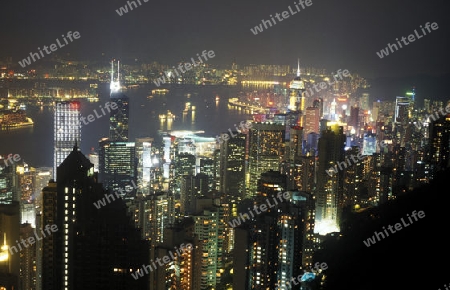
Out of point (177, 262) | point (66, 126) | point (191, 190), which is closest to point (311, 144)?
point (191, 190)

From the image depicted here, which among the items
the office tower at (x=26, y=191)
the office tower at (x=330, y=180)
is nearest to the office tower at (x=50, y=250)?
the office tower at (x=26, y=191)

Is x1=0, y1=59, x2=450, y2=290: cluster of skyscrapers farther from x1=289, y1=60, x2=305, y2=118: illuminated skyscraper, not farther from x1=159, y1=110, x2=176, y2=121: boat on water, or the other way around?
x1=159, y1=110, x2=176, y2=121: boat on water

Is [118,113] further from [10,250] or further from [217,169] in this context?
[10,250]

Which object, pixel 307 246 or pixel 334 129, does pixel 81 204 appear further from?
pixel 334 129

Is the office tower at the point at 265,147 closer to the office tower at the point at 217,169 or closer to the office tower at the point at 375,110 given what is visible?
the office tower at the point at 217,169

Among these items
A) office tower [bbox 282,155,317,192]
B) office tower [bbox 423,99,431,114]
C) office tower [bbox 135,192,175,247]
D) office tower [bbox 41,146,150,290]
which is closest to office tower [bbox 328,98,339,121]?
office tower [bbox 423,99,431,114]

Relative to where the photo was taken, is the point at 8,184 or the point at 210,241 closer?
the point at 210,241
